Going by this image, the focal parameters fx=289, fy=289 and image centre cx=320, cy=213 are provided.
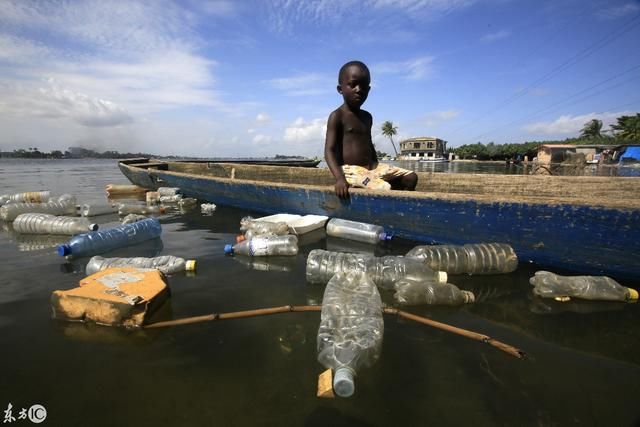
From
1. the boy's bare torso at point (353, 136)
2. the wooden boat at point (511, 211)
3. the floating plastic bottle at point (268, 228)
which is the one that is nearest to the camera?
the wooden boat at point (511, 211)

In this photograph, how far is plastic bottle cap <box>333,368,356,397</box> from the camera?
1.18 meters

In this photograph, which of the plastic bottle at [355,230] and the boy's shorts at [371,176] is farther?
the boy's shorts at [371,176]

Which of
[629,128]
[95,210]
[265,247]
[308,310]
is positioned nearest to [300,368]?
[308,310]

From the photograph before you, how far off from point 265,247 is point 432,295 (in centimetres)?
177

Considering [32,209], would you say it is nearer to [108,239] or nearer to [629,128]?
[108,239]

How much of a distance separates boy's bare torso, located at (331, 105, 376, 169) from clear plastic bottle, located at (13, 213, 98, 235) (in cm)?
361

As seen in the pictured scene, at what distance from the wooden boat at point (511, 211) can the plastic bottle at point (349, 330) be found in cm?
136

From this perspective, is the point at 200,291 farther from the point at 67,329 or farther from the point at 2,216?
the point at 2,216

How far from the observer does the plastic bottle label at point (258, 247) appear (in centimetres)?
312

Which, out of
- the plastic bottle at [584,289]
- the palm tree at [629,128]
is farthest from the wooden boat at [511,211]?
the palm tree at [629,128]

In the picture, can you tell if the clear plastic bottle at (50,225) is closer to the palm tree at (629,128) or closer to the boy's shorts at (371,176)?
the boy's shorts at (371,176)

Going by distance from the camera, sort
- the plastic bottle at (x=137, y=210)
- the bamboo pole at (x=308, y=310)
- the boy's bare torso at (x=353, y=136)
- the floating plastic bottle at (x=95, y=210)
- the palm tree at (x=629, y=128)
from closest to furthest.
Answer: the bamboo pole at (x=308, y=310) → the boy's bare torso at (x=353, y=136) → the floating plastic bottle at (x=95, y=210) → the plastic bottle at (x=137, y=210) → the palm tree at (x=629, y=128)

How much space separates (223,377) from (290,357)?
34 cm

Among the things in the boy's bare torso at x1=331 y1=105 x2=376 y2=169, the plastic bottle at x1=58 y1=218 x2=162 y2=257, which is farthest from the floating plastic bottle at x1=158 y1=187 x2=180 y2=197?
the boy's bare torso at x1=331 y1=105 x2=376 y2=169
